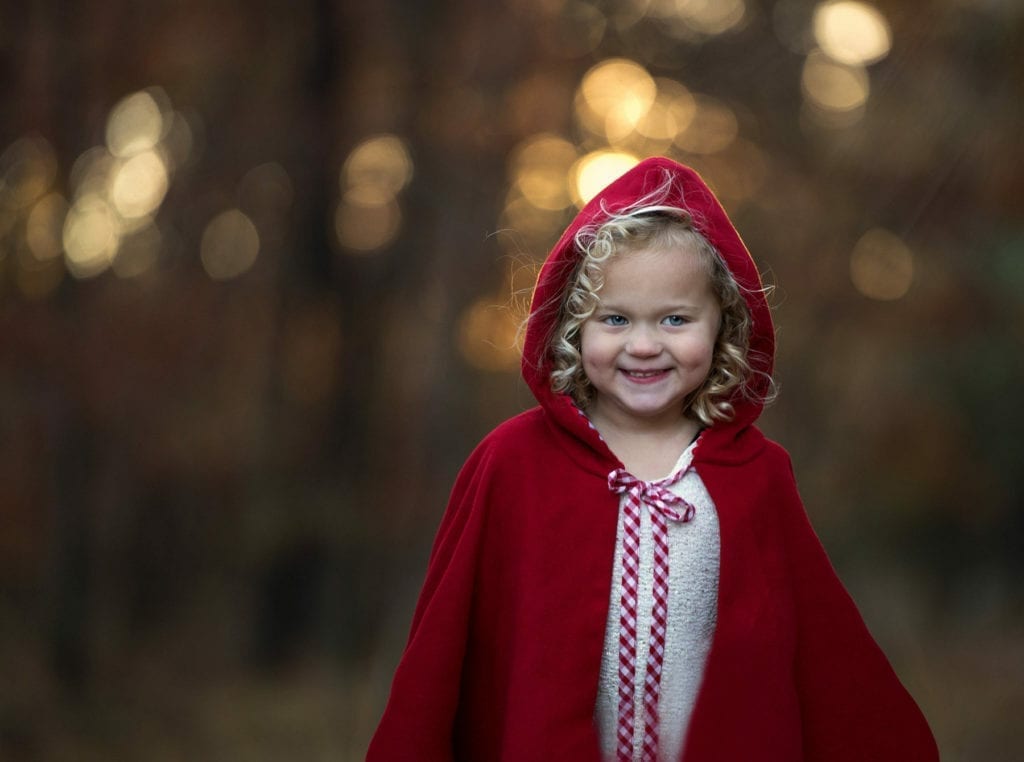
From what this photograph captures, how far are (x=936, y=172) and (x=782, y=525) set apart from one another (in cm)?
375

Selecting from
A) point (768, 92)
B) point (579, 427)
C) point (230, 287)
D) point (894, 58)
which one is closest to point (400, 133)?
point (230, 287)

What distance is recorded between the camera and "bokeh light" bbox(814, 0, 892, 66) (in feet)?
18.1

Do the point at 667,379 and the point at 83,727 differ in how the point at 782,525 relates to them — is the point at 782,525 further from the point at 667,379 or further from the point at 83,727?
the point at 83,727

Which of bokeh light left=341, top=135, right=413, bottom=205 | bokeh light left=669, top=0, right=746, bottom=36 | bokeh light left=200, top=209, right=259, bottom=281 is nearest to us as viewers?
bokeh light left=200, top=209, right=259, bottom=281

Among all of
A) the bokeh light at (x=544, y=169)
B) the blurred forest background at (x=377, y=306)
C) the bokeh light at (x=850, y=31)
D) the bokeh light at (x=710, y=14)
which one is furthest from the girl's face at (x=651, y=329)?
the bokeh light at (x=850, y=31)

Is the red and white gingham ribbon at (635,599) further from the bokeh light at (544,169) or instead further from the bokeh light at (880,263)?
the bokeh light at (880,263)

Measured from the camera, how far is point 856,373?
5.76 metres

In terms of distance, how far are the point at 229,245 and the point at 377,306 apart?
2.10ft

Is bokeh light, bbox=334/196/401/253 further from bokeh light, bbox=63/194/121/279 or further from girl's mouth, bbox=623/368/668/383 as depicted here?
girl's mouth, bbox=623/368/668/383

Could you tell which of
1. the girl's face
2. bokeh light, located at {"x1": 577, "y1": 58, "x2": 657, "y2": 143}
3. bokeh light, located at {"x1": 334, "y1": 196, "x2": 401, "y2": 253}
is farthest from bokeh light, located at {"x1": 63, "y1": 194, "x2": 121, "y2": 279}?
the girl's face

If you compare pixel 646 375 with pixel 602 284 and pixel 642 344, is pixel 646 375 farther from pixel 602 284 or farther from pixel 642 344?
pixel 602 284

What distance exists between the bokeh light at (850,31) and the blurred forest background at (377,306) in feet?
0.05

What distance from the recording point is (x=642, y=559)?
2.21 m

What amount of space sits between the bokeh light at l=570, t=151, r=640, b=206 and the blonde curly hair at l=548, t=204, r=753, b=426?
3.00 meters
